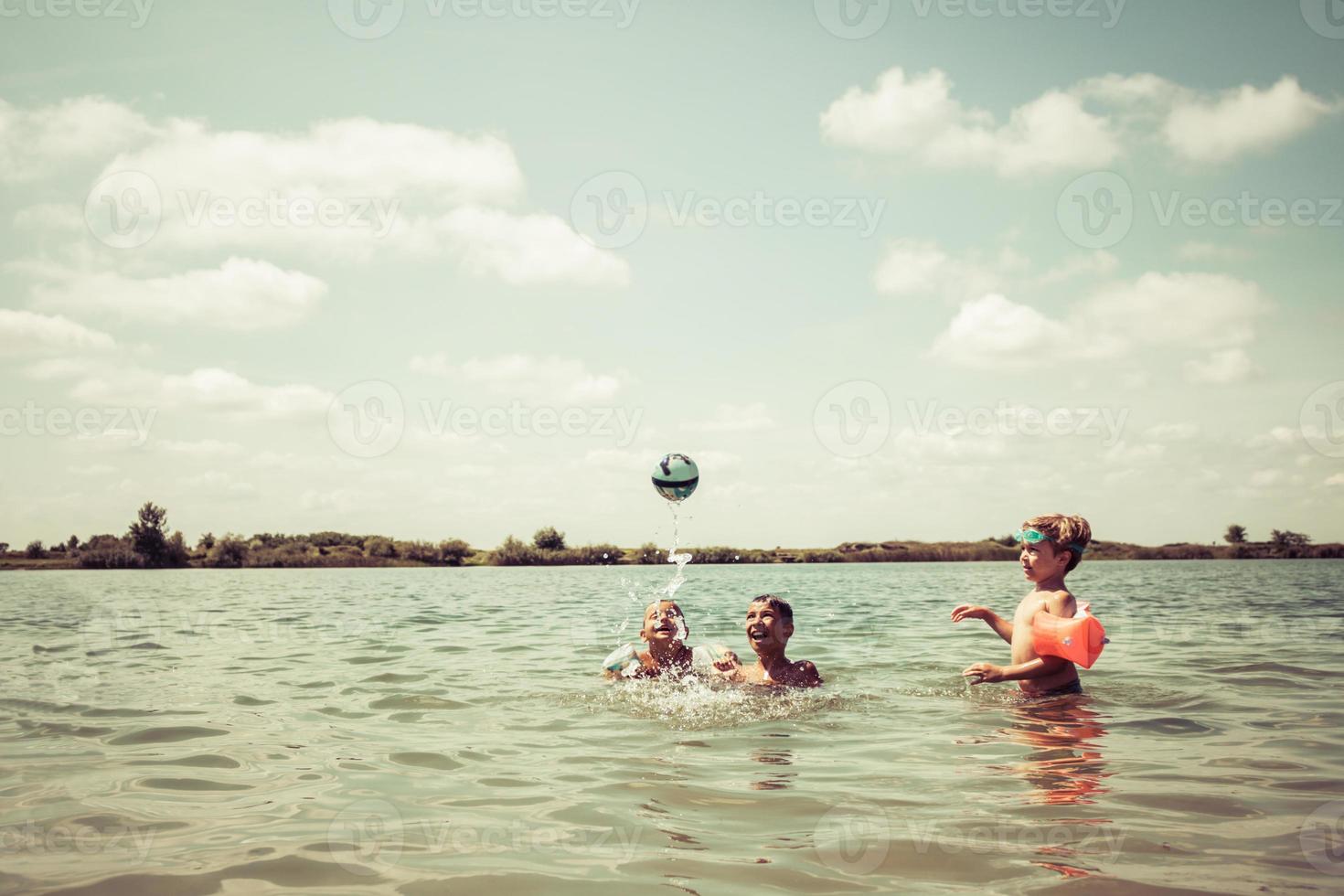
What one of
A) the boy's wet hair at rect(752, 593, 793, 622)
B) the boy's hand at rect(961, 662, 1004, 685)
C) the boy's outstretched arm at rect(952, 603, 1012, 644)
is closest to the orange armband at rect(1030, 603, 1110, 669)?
the boy's outstretched arm at rect(952, 603, 1012, 644)

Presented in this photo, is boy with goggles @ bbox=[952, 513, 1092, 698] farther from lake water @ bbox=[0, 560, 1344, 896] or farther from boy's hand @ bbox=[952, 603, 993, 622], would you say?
lake water @ bbox=[0, 560, 1344, 896]

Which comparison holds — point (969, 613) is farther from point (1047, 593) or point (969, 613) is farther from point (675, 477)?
point (675, 477)

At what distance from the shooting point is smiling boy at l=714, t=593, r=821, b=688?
907 centimetres

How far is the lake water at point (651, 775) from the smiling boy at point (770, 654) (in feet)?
1.11

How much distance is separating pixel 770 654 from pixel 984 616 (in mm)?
2238

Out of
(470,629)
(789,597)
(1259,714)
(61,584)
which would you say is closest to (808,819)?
(1259,714)

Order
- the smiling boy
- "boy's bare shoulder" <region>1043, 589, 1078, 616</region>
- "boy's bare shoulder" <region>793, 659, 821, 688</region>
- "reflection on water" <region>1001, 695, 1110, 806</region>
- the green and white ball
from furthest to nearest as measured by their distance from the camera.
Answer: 1. the green and white ball
2. "boy's bare shoulder" <region>793, 659, 821, 688</region>
3. the smiling boy
4. "boy's bare shoulder" <region>1043, 589, 1078, 616</region>
5. "reflection on water" <region>1001, 695, 1110, 806</region>

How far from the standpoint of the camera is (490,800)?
18.5 ft

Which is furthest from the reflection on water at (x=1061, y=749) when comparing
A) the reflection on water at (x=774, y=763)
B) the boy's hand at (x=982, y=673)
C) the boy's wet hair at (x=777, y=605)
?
the boy's wet hair at (x=777, y=605)

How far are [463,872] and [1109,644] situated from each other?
13.1m

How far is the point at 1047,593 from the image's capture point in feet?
29.2

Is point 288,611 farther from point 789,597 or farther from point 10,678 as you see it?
point 789,597

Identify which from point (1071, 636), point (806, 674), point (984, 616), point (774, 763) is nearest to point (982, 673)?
point (984, 616)

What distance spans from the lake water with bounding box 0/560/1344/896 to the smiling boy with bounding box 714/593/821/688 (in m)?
0.34
